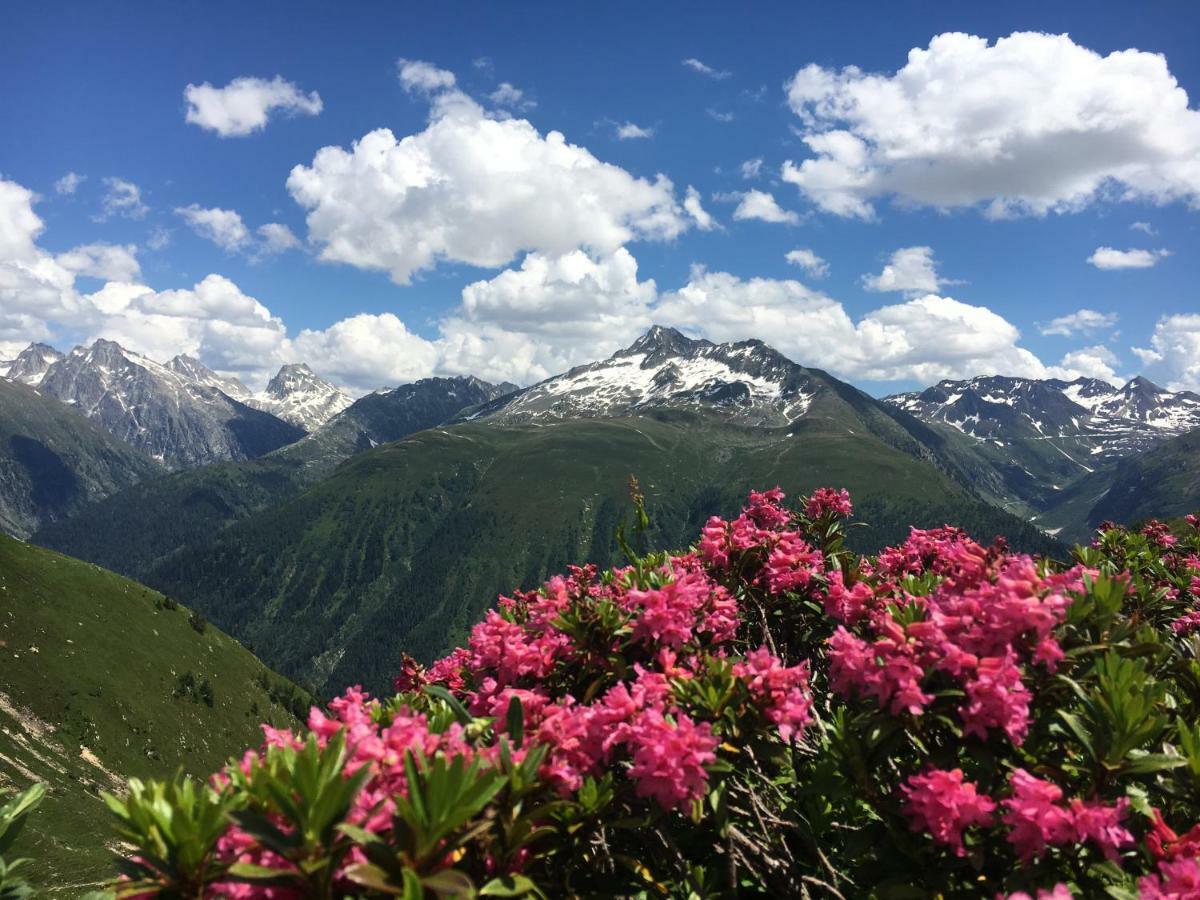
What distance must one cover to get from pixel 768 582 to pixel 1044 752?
331 cm

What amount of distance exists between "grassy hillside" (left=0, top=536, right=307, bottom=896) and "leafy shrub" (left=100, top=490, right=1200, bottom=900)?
94.6 m

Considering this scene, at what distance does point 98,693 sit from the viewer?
118m

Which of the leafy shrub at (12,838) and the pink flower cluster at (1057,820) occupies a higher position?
the pink flower cluster at (1057,820)

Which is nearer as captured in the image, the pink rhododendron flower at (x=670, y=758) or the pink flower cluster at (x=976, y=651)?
the pink rhododendron flower at (x=670, y=758)

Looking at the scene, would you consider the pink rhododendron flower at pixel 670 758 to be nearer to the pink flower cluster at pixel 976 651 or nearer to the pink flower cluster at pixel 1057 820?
the pink flower cluster at pixel 976 651

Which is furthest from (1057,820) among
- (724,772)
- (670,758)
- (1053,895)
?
(670,758)

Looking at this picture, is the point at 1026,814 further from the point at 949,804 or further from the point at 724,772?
the point at 724,772

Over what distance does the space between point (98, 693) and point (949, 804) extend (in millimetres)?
155204

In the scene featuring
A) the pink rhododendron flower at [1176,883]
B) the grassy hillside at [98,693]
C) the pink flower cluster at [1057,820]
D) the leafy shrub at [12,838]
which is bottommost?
the grassy hillside at [98,693]

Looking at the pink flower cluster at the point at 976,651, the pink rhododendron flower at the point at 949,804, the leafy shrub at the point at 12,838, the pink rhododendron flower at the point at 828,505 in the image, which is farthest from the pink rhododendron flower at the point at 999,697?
the pink rhododendron flower at the point at 828,505

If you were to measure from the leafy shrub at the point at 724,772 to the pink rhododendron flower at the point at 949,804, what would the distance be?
16 millimetres

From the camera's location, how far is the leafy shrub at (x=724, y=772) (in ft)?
10.9

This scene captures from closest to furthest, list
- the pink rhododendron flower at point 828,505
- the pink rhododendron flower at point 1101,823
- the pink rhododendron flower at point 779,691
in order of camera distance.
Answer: the pink rhododendron flower at point 1101,823
the pink rhododendron flower at point 779,691
the pink rhododendron flower at point 828,505

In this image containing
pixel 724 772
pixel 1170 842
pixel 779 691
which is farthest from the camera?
pixel 779 691
